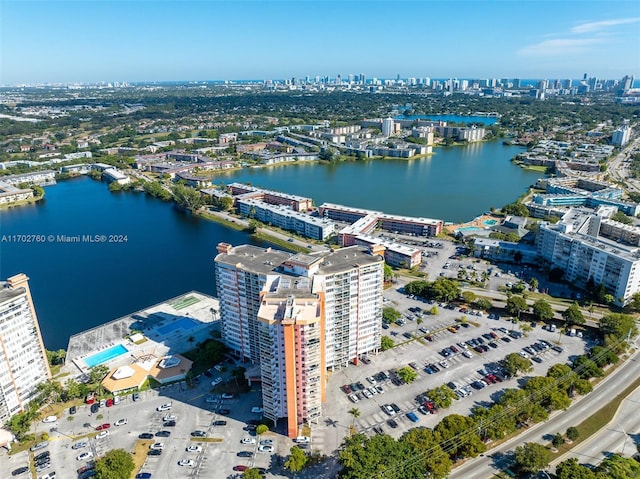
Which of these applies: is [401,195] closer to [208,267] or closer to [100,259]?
[208,267]

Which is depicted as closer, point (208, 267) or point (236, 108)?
point (208, 267)

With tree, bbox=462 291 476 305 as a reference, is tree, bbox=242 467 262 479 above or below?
below

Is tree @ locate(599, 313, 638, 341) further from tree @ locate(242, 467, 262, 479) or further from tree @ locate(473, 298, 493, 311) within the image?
tree @ locate(242, 467, 262, 479)

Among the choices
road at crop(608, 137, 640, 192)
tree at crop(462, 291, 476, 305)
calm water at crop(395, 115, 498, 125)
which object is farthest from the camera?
calm water at crop(395, 115, 498, 125)

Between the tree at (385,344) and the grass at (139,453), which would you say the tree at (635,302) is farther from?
the grass at (139,453)

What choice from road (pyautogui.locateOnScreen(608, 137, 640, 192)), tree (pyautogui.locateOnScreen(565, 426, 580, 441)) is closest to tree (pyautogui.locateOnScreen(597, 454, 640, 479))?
tree (pyautogui.locateOnScreen(565, 426, 580, 441))

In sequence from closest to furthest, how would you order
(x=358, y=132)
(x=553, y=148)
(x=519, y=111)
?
1. (x=553, y=148)
2. (x=358, y=132)
3. (x=519, y=111)

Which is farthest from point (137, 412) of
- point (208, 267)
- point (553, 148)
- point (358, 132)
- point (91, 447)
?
point (358, 132)
